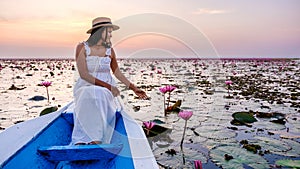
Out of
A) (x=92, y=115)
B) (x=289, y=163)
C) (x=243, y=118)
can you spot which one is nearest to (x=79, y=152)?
(x=92, y=115)

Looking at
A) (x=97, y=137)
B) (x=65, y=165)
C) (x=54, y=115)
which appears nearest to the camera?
(x=65, y=165)

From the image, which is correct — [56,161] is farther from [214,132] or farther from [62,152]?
[214,132]

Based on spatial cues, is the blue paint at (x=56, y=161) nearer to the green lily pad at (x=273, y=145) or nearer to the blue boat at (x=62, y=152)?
the blue boat at (x=62, y=152)

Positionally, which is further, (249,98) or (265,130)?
(249,98)

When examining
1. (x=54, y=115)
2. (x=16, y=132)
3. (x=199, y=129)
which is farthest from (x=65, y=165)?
(x=199, y=129)

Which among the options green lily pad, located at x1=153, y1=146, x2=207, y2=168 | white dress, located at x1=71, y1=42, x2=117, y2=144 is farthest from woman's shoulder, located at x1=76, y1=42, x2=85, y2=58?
green lily pad, located at x1=153, y1=146, x2=207, y2=168

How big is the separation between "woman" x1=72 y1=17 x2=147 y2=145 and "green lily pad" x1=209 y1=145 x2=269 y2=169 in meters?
1.03

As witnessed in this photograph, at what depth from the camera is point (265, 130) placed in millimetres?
3764

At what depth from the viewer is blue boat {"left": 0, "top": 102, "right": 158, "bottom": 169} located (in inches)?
60.3

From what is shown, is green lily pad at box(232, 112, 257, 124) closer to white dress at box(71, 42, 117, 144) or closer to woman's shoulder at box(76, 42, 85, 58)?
white dress at box(71, 42, 117, 144)

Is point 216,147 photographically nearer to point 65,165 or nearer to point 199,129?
point 199,129

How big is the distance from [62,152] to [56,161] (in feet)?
0.73

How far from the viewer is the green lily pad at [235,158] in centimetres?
253

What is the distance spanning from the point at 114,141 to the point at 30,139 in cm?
76
